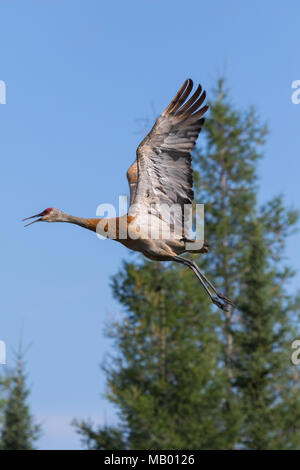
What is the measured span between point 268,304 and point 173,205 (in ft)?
Answer: 55.3

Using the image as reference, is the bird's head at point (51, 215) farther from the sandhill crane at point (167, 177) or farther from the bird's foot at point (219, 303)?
the bird's foot at point (219, 303)

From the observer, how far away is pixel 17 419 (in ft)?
84.0

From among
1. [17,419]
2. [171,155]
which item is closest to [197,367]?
[17,419]

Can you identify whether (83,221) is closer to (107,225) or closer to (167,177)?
(107,225)

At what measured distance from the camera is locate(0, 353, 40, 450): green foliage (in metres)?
25.4

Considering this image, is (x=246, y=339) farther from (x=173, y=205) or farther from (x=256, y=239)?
(x=173, y=205)

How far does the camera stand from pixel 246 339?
23.5 meters

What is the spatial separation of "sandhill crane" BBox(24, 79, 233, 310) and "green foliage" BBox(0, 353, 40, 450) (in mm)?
19622

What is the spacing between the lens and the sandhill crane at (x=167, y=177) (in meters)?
6.93

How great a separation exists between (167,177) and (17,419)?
784 inches

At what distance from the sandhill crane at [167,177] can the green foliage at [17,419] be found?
19622 millimetres

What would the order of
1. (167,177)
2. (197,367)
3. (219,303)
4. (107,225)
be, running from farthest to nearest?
(197,367) → (167,177) → (107,225) → (219,303)

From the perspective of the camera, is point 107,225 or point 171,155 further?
point 171,155
